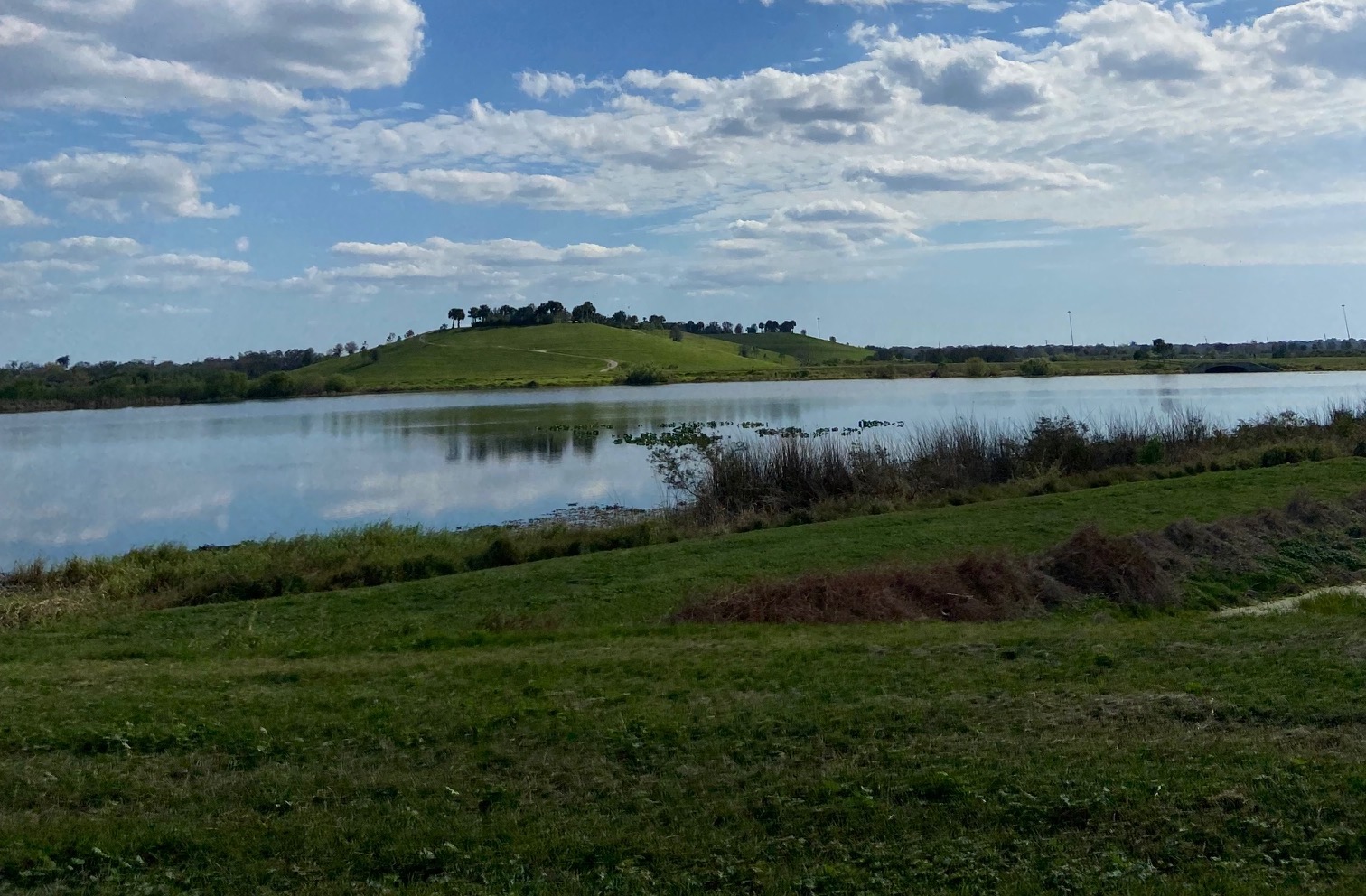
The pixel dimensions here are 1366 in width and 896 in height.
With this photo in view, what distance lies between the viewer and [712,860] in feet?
18.9

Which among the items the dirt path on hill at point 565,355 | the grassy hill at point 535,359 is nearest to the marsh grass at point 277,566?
the grassy hill at point 535,359

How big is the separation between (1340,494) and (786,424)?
30.9 meters

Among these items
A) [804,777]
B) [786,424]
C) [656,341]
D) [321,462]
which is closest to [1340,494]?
[804,777]

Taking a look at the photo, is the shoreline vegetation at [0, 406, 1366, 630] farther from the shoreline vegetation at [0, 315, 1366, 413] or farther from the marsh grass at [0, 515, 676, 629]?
the shoreline vegetation at [0, 315, 1366, 413]

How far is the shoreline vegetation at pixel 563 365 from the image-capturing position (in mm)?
Answer: 106000

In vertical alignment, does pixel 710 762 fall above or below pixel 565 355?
below

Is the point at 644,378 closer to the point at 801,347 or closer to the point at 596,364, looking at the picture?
the point at 596,364

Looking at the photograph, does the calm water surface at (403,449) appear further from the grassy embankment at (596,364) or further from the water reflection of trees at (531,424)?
the grassy embankment at (596,364)

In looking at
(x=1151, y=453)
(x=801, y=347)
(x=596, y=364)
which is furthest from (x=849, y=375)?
(x=1151, y=453)

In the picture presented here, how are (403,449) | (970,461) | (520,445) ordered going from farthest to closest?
(403,449) < (520,445) < (970,461)

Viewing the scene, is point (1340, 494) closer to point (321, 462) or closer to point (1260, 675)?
point (1260, 675)

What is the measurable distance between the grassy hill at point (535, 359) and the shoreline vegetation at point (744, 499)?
78.1 m

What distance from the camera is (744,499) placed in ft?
92.2

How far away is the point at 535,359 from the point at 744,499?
102569 millimetres
